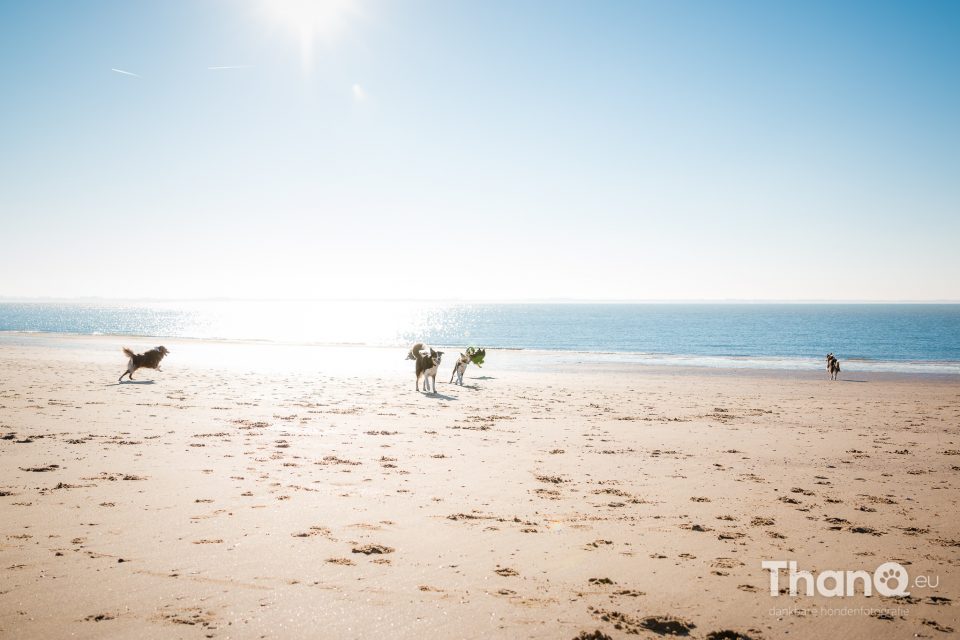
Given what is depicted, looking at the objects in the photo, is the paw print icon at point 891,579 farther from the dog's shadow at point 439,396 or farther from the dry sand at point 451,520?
the dog's shadow at point 439,396

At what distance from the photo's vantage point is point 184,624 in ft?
13.7

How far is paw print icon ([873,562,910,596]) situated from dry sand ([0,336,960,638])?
0.14 m

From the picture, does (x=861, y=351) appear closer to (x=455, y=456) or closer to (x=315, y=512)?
(x=455, y=456)

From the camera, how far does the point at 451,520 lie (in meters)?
6.63

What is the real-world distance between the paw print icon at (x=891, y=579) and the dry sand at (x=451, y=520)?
0.14m

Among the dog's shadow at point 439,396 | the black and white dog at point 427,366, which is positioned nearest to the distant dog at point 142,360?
the black and white dog at point 427,366

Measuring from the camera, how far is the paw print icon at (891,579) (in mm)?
5113

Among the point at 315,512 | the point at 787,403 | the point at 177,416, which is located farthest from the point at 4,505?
the point at 787,403

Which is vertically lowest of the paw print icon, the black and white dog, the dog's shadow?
the dog's shadow

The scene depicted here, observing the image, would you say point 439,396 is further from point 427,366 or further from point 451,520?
point 451,520

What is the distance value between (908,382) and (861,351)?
3264cm

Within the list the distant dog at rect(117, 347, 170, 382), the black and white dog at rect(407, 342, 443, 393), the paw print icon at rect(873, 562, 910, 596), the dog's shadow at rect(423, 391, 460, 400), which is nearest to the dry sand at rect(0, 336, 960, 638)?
the paw print icon at rect(873, 562, 910, 596)

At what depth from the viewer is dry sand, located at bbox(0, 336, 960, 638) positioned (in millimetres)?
4461

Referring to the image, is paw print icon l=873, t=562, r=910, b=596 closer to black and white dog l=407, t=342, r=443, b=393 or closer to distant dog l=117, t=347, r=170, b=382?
black and white dog l=407, t=342, r=443, b=393
